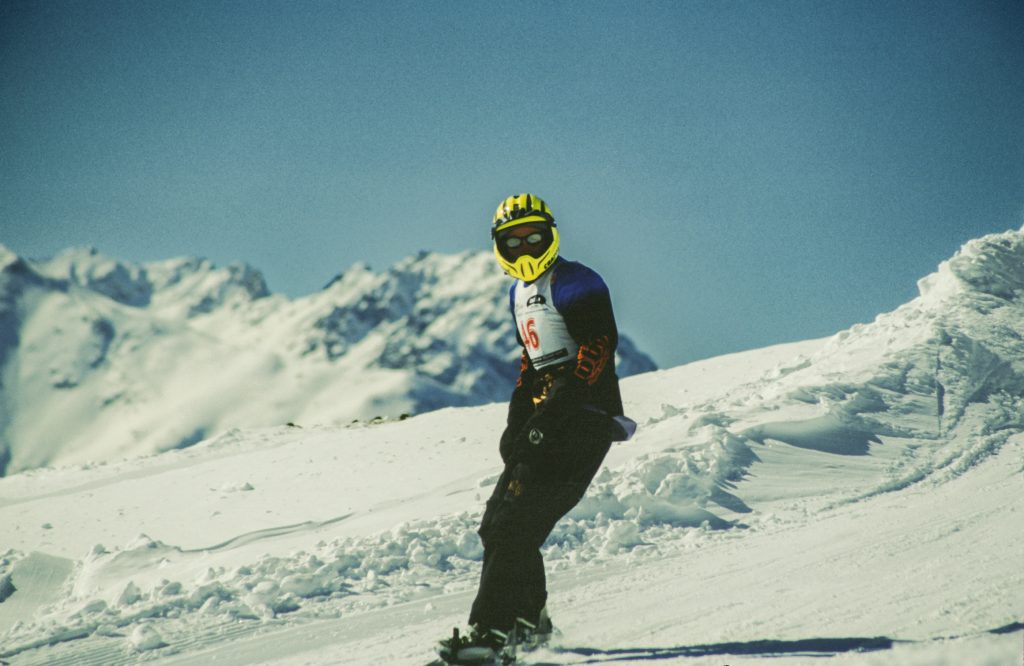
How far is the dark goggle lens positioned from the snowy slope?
76.2 inches

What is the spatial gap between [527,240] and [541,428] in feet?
3.02

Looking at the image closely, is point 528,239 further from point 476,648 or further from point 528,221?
point 476,648

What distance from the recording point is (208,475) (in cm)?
1173

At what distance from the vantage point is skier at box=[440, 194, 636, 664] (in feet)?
13.1

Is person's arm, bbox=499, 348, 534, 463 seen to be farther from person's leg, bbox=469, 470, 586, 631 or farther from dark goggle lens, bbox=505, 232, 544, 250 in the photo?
dark goggle lens, bbox=505, 232, 544, 250

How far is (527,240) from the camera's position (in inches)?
167

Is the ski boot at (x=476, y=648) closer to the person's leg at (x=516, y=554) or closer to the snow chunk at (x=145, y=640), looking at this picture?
the person's leg at (x=516, y=554)

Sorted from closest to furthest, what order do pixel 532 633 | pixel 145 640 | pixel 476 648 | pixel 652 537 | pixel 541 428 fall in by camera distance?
pixel 476 648, pixel 541 428, pixel 532 633, pixel 145 640, pixel 652 537

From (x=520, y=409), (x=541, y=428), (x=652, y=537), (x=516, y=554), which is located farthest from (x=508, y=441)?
(x=652, y=537)

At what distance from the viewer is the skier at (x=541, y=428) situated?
13.1 ft

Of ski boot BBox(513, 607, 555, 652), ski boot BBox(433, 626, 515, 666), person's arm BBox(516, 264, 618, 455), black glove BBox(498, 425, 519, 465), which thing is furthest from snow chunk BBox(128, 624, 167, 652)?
person's arm BBox(516, 264, 618, 455)

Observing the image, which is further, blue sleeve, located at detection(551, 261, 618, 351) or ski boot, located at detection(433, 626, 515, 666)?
blue sleeve, located at detection(551, 261, 618, 351)

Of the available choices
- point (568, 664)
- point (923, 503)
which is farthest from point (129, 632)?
point (923, 503)

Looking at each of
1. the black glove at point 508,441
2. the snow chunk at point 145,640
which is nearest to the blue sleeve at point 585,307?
the black glove at point 508,441
